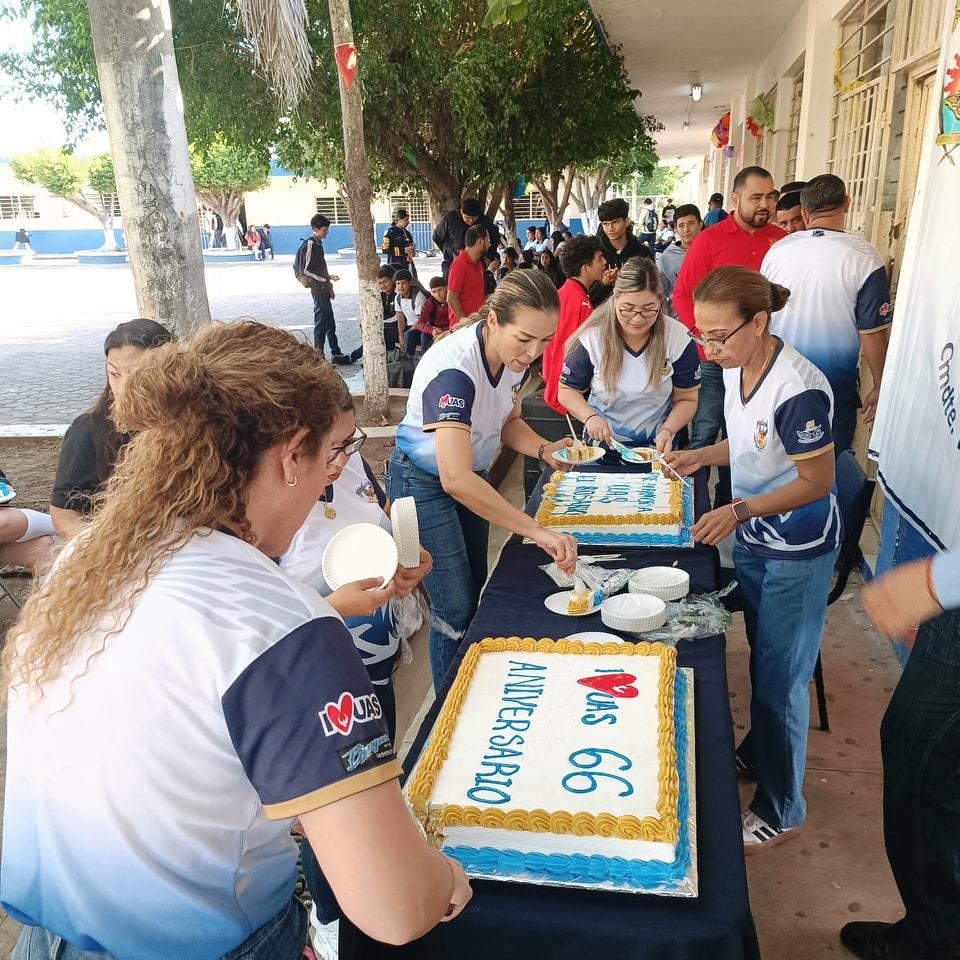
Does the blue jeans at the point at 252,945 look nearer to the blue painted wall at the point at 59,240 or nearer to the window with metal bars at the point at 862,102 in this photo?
the window with metal bars at the point at 862,102

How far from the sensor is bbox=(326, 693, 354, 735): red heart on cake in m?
0.84

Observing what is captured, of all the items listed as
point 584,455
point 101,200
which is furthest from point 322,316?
point 101,200

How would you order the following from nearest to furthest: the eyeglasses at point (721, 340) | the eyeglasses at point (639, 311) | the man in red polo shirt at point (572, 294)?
the eyeglasses at point (721, 340) → the eyeglasses at point (639, 311) → the man in red polo shirt at point (572, 294)

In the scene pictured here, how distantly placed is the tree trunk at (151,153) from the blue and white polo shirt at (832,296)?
3199 mm

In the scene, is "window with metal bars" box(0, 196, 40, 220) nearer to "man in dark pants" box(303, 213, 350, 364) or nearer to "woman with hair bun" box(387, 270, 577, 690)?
"man in dark pants" box(303, 213, 350, 364)

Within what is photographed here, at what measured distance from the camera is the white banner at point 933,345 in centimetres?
222

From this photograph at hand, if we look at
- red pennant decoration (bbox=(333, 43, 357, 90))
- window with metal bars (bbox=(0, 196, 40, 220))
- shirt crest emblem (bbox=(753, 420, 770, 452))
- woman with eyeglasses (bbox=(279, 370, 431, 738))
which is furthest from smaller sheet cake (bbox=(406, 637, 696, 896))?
window with metal bars (bbox=(0, 196, 40, 220))

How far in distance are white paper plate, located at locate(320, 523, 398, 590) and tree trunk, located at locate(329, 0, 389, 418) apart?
16.2 ft

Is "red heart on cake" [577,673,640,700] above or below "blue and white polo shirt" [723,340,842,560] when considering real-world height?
below

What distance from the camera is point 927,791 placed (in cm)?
171

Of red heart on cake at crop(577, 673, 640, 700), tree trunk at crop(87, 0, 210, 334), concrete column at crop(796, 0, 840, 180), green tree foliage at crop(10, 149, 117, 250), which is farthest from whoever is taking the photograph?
green tree foliage at crop(10, 149, 117, 250)

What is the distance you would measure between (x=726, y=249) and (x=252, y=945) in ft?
15.4

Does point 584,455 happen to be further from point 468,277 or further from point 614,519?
point 468,277

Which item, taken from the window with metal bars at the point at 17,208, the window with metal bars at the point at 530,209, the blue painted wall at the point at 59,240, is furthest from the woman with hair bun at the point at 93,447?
the window with metal bars at the point at 17,208
